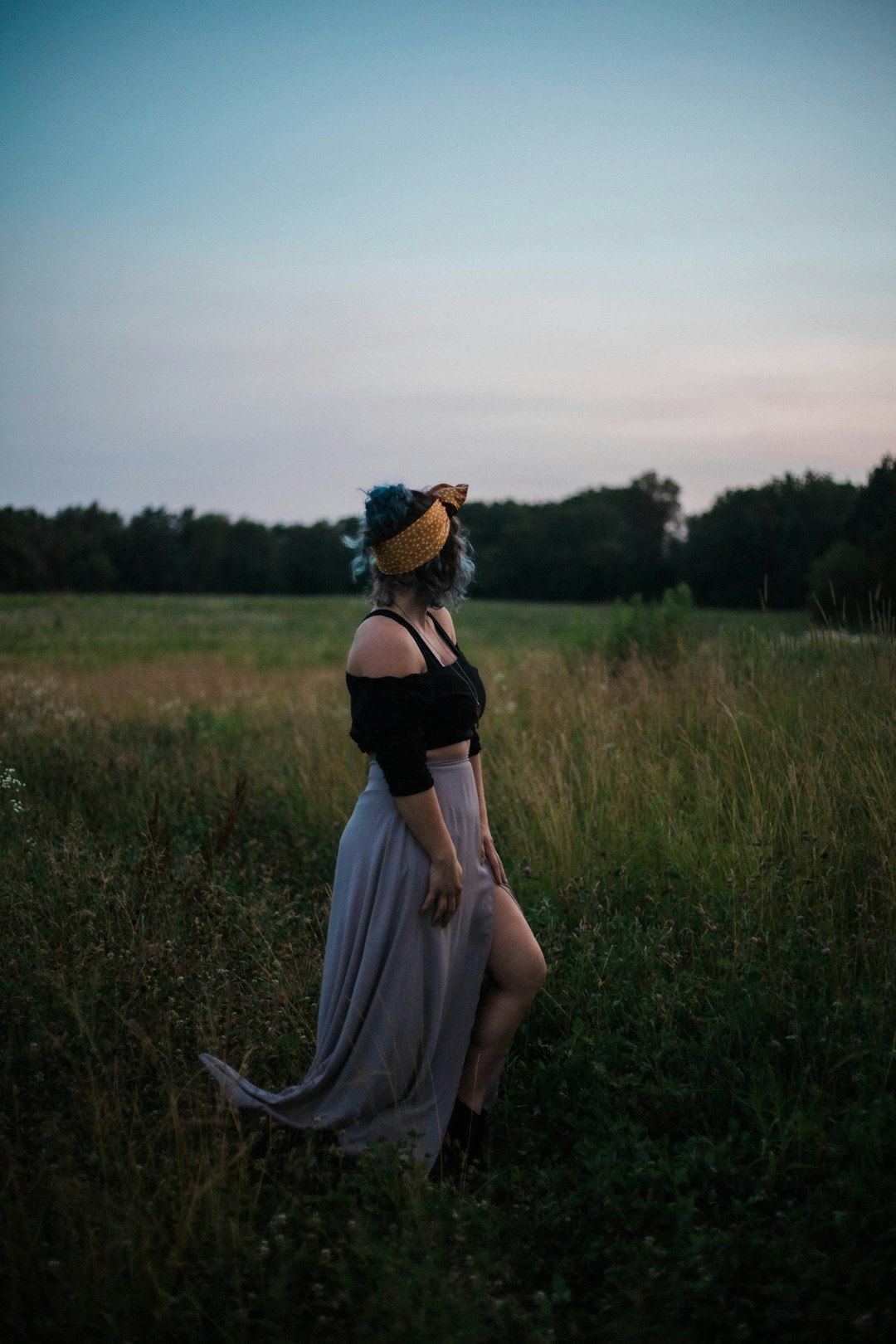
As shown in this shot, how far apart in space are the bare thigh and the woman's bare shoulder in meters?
0.86

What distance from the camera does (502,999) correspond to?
9.27ft

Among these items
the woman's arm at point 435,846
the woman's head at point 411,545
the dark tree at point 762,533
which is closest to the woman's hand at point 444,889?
the woman's arm at point 435,846

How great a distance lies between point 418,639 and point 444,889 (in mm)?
799

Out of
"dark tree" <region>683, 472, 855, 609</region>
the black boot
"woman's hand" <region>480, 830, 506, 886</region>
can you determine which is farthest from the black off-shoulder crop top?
"dark tree" <region>683, 472, 855, 609</region>

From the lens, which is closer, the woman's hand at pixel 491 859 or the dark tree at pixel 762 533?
the woman's hand at pixel 491 859

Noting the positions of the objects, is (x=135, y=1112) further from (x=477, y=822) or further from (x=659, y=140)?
(x=659, y=140)

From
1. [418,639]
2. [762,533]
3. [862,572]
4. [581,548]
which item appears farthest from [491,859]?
[581,548]

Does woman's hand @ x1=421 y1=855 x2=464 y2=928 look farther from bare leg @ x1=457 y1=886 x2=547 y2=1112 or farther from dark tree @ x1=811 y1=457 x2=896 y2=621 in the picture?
dark tree @ x1=811 y1=457 x2=896 y2=621

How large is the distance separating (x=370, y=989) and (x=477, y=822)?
0.64m

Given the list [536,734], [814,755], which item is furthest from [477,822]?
[536,734]

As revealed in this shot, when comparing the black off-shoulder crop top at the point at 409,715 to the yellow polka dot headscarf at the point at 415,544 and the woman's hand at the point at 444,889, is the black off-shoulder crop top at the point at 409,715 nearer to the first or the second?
the yellow polka dot headscarf at the point at 415,544

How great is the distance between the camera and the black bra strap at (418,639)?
8.80 ft

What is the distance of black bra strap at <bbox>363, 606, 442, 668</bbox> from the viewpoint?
2682mm

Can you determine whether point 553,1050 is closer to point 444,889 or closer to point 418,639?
point 444,889
